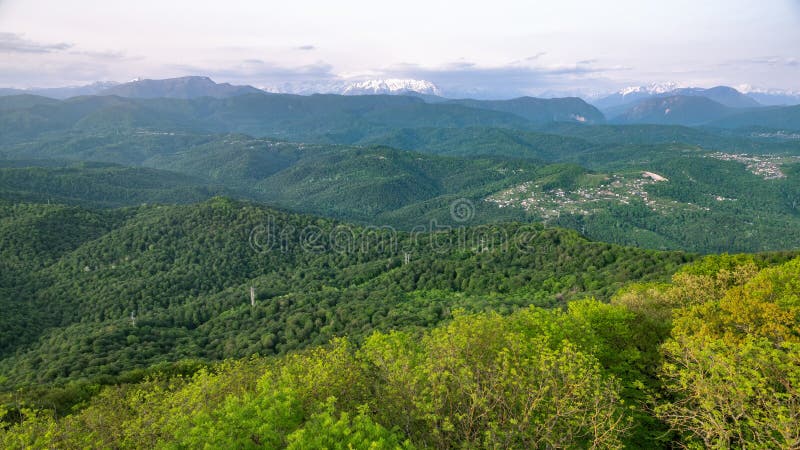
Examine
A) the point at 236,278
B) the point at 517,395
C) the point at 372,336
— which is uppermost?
the point at 517,395

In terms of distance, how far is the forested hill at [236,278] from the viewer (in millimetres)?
81062

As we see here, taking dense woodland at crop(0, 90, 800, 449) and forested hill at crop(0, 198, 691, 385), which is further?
forested hill at crop(0, 198, 691, 385)

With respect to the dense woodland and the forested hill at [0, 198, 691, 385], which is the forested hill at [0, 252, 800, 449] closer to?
the dense woodland

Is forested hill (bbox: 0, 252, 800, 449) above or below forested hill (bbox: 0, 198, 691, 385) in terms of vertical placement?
above

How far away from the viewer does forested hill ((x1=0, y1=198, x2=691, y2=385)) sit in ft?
266

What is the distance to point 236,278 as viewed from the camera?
138375 mm

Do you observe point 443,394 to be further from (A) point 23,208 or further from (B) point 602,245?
(A) point 23,208

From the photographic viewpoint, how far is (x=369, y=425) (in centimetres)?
2042

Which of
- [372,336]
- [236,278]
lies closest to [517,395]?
[372,336]

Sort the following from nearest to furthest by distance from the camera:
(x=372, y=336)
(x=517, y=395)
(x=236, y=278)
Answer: (x=517, y=395)
(x=372, y=336)
(x=236, y=278)

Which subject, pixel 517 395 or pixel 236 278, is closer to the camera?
pixel 517 395

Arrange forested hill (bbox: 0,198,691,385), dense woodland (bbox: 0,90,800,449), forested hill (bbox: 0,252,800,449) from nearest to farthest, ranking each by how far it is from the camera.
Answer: forested hill (bbox: 0,252,800,449) → dense woodland (bbox: 0,90,800,449) → forested hill (bbox: 0,198,691,385)

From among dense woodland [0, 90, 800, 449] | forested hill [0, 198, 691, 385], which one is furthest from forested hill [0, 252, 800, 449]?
forested hill [0, 198, 691, 385]

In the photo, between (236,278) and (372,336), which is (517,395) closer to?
(372,336)
